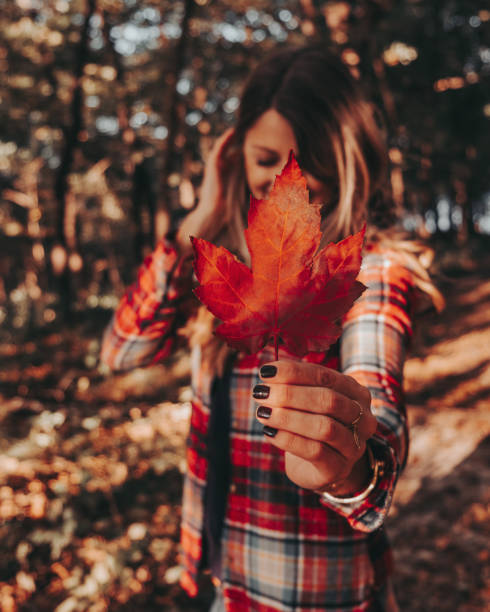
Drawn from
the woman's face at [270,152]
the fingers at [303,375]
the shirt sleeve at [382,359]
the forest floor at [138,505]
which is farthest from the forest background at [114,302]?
the fingers at [303,375]

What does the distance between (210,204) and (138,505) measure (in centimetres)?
333

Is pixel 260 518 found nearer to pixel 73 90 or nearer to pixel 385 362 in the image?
pixel 385 362

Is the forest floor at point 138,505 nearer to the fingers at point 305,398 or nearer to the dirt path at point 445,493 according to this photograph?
the dirt path at point 445,493

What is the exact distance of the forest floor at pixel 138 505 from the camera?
316 centimetres

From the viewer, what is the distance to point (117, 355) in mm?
1961

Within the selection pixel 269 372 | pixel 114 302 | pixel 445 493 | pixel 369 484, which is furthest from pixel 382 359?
pixel 114 302

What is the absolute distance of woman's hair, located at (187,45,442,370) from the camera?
1380 mm

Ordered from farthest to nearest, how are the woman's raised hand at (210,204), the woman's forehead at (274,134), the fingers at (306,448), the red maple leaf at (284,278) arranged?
the woman's raised hand at (210,204) < the woman's forehead at (274,134) < the fingers at (306,448) < the red maple leaf at (284,278)

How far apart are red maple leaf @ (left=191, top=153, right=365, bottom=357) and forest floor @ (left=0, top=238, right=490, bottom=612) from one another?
A: 41.8 inches

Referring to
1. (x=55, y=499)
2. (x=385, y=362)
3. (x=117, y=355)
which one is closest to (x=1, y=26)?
(x=55, y=499)

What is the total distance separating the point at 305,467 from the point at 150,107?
1363 centimetres

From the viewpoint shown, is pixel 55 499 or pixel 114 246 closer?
pixel 55 499

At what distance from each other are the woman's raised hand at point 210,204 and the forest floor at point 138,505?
892 mm

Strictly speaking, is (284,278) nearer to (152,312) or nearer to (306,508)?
(306,508)
